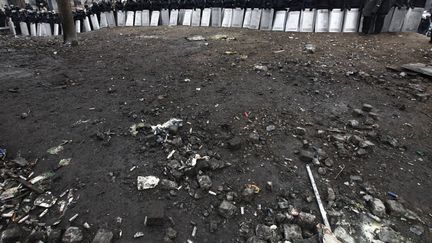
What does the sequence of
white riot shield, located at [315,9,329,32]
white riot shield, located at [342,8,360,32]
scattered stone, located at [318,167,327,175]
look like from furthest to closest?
white riot shield, located at [315,9,329,32]
white riot shield, located at [342,8,360,32]
scattered stone, located at [318,167,327,175]

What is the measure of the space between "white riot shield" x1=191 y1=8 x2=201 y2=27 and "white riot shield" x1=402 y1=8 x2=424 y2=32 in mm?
7190

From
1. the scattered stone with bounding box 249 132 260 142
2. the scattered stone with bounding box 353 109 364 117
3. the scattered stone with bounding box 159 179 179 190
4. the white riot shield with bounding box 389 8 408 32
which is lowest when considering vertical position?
the scattered stone with bounding box 159 179 179 190

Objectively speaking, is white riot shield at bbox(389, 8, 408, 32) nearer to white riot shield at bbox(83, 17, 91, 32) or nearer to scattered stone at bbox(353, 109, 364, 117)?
scattered stone at bbox(353, 109, 364, 117)

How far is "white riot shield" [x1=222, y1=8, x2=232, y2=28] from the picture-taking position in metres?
10.5

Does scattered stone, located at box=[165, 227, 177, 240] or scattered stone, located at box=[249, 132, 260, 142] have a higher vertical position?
scattered stone, located at box=[249, 132, 260, 142]

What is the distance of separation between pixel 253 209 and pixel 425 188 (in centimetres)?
198

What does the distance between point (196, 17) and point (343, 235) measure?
1043 cm

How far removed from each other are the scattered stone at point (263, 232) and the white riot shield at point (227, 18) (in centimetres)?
933

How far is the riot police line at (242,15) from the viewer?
26.7 ft

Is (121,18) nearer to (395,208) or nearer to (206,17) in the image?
(206,17)

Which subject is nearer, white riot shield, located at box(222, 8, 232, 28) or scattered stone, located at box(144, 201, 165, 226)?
scattered stone, located at box(144, 201, 165, 226)

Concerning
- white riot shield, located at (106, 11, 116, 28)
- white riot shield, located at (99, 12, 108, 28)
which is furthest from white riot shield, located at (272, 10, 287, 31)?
white riot shield, located at (99, 12, 108, 28)

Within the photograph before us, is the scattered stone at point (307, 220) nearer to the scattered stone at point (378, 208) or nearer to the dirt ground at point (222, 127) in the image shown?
the dirt ground at point (222, 127)

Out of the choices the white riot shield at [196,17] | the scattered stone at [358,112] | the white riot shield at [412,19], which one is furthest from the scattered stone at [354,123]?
the white riot shield at [196,17]
